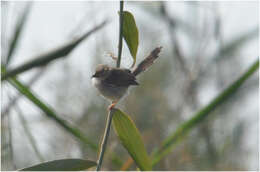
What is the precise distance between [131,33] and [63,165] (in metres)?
0.20

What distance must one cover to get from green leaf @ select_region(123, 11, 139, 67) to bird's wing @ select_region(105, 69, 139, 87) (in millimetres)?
35

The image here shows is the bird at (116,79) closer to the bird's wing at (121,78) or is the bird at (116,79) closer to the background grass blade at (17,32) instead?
the bird's wing at (121,78)

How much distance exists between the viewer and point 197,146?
171 centimetres

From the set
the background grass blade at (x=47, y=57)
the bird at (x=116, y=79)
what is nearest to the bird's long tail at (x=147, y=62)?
the bird at (x=116, y=79)

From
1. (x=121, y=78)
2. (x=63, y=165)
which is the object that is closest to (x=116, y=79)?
(x=121, y=78)

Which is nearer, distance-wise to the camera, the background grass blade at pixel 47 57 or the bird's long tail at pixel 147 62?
the background grass blade at pixel 47 57

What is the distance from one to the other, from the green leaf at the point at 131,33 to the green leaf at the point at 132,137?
93mm

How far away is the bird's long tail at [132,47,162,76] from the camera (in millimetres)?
498

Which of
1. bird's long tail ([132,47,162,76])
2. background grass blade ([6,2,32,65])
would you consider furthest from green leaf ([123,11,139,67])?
background grass blade ([6,2,32,65])

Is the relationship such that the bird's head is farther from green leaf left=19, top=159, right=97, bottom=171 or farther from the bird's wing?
green leaf left=19, top=159, right=97, bottom=171

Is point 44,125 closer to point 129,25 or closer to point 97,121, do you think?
point 97,121

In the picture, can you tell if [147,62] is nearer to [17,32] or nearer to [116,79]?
[116,79]

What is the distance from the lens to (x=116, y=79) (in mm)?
460

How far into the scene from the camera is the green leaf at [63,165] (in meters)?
0.44
